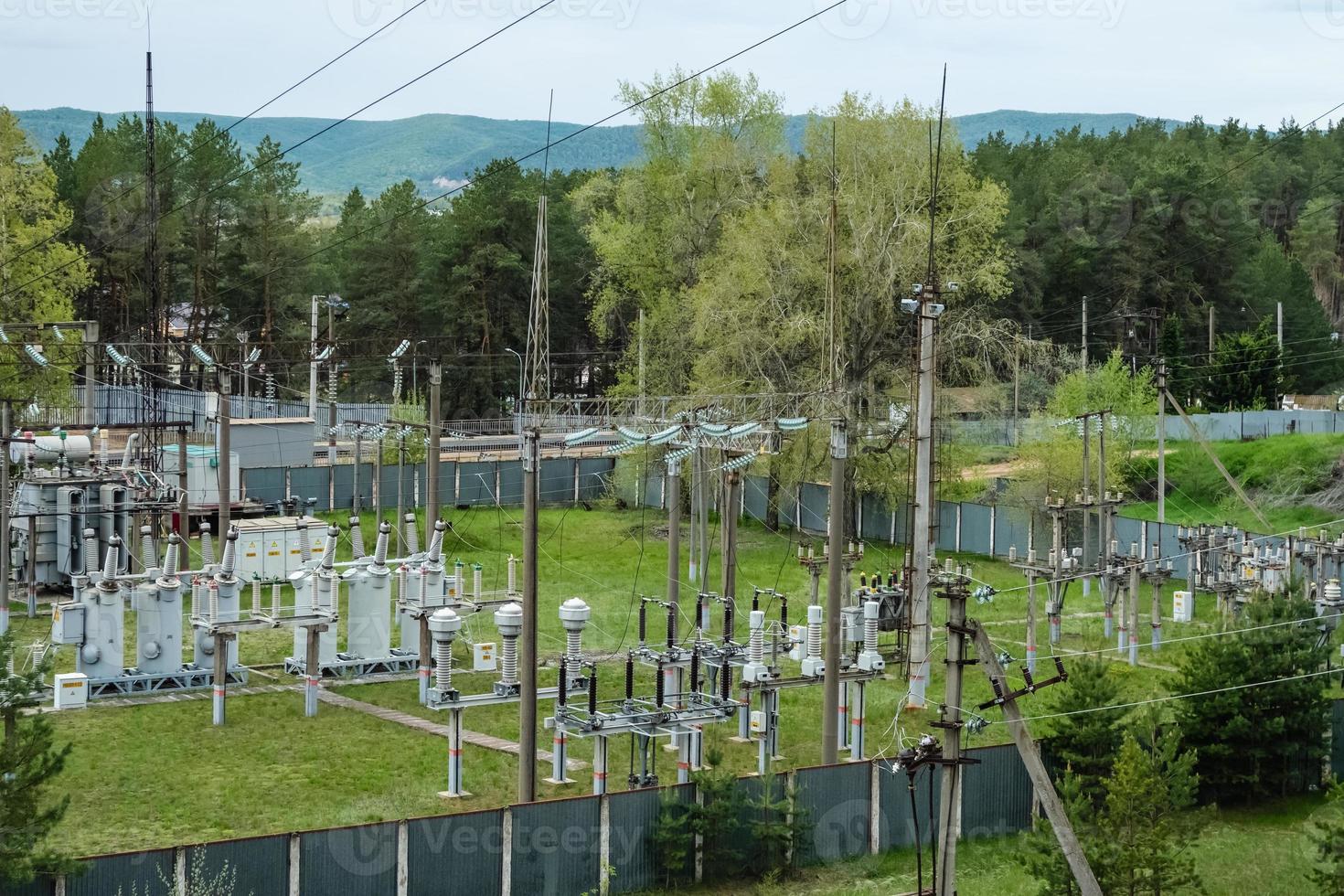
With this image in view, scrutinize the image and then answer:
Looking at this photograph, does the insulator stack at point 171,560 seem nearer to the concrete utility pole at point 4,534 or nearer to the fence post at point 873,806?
the concrete utility pole at point 4,534

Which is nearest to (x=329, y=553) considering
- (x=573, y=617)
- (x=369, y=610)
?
(x=369, y=610)

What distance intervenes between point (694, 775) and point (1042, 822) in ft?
12.9

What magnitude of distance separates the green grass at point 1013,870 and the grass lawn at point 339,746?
230 centimetres

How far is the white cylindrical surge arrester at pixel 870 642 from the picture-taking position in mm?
21375

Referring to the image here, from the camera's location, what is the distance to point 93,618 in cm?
2483

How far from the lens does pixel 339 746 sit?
2236cm

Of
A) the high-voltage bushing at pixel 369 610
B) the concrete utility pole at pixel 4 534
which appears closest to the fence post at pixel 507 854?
the high-voltage bushing at pixel 369 610

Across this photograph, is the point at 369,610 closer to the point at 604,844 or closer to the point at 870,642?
the point at 870,642

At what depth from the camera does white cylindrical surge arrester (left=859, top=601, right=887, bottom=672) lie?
21.4m

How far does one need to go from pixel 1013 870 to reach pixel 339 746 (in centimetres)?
933

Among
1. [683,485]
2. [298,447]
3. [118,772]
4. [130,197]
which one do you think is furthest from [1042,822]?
[130,197]

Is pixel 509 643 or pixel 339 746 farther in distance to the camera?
pixel 339 746

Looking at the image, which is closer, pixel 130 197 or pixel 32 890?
pixel 32 890

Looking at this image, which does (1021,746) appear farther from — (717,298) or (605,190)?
(605,190)
